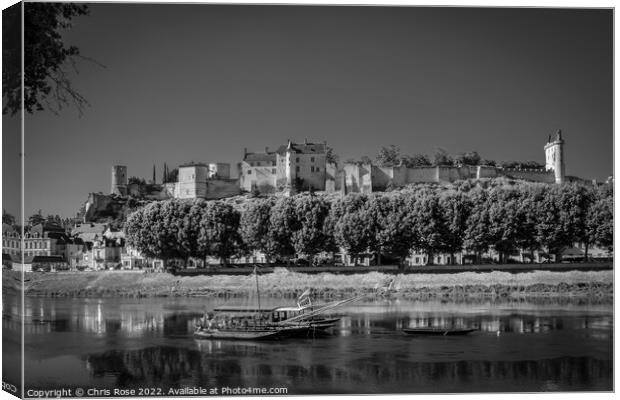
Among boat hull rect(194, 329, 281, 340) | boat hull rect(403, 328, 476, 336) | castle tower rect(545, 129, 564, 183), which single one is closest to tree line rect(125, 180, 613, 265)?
castle tower rect(545, 129, 564, 183)

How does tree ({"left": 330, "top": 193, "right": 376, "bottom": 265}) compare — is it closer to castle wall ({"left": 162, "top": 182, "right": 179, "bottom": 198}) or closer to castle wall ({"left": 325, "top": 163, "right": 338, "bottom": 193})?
castle wall ({"left": 325, "top": 163, "right": 338, "bottom": 193})

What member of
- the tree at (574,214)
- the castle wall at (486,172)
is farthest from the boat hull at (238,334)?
the castle wall at (486,172)

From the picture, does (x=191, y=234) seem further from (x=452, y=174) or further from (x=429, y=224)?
(x=452, y=174)

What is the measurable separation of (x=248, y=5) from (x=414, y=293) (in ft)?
77.6

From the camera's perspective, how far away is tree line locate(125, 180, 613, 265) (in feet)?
123

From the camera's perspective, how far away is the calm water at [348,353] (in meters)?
15.7

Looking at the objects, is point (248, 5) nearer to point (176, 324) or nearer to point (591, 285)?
point (176, 324)

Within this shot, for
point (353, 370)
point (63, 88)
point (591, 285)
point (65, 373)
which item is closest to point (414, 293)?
point (591, 285)

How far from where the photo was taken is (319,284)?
39062mm

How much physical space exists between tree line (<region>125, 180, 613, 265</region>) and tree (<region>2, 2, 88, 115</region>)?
25.0 meters

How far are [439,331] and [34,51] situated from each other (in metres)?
14.4

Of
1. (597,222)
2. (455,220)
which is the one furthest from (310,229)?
(597,222)

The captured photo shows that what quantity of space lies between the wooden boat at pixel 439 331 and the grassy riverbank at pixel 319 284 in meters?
9.60

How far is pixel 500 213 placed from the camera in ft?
127
